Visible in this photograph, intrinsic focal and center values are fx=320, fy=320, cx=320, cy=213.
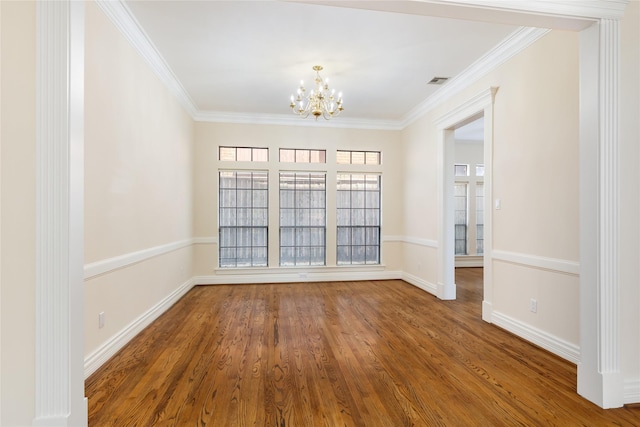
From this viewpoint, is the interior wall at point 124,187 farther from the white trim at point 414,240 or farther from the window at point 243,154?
the white trim at point 414,240

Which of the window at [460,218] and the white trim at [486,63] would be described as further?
the window at [460,218]

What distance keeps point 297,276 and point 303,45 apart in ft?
13.0

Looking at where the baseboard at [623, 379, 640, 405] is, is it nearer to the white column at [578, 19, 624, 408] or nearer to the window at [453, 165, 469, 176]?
the white column at [578, 19, 624, 408]

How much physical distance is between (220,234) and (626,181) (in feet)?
18.1

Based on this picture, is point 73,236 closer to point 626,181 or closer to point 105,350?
point 105,350

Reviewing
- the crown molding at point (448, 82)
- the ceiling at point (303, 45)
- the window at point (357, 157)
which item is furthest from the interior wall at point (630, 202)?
the window at point (357, 157)

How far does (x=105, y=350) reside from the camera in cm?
267

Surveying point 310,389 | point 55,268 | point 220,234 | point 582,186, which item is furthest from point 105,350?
point 582,186

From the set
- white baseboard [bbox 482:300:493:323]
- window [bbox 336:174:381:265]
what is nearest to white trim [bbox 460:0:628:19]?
white baseboard [bbox 482:300:493:323]

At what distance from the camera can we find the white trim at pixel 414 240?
5.14 metres

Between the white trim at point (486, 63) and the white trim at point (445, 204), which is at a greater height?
the white trim at point (486, 63)

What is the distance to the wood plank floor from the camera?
1.96 meters

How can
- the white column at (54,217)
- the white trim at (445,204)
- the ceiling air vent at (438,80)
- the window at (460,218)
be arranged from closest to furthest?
the white column at (54,217) → the ceiling air vent at (438,80) → the white trim at (445,204) → the window at (460,218)

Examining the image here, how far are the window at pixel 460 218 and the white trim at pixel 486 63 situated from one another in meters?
3.31
